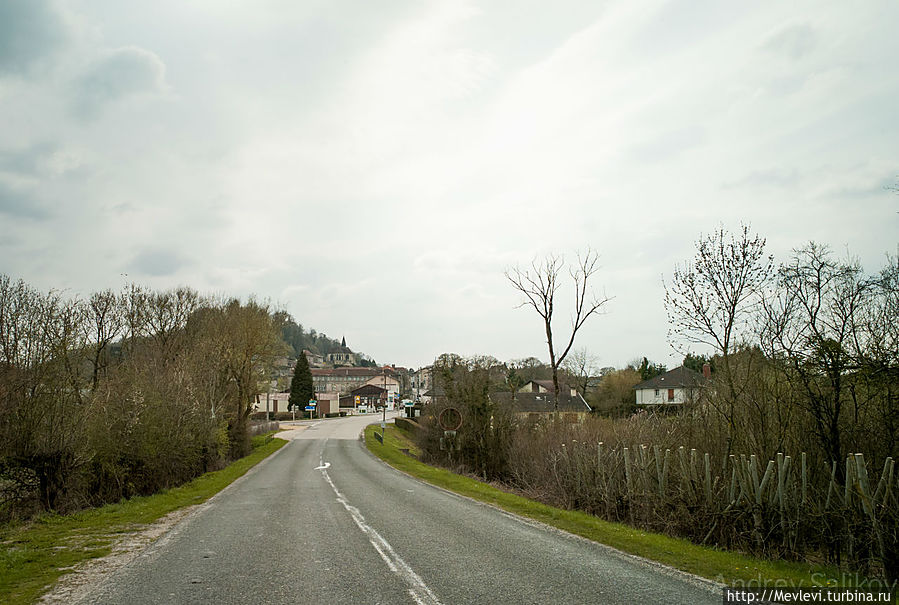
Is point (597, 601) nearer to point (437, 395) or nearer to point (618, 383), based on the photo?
point (437, 395)

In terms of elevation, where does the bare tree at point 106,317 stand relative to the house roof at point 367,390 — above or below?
above

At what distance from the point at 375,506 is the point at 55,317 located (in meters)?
11.6

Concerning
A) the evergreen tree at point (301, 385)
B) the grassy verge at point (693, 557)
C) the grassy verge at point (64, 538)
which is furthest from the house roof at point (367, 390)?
the grassy verge at point (693, 557)

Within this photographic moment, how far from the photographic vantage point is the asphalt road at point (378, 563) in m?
7.45

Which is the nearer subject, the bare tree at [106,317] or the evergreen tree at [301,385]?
the bare tree at [106,317]

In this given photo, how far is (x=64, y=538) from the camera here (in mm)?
12203

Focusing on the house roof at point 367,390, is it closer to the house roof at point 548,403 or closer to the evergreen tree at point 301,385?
the evergreen tree at point 301,385

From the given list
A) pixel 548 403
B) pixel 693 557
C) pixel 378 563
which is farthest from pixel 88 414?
pixel 548 403

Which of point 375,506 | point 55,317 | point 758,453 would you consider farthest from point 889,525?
point 55,317

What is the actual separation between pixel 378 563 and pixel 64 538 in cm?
751

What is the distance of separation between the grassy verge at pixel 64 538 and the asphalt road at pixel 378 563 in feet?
3.14

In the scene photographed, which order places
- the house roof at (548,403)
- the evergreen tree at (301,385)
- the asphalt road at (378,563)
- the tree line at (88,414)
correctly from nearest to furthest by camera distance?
the asphalt road at (378,563), the tree line at (88,414), the house roof at (548,403), the evergreen tree at (301,385)

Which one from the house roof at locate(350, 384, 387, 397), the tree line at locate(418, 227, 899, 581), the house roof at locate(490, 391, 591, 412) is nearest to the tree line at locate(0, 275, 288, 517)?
the tree line at locate(418, 227, 899, 581)

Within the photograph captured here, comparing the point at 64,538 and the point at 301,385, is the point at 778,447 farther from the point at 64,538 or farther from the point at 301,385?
the point at 301,385
